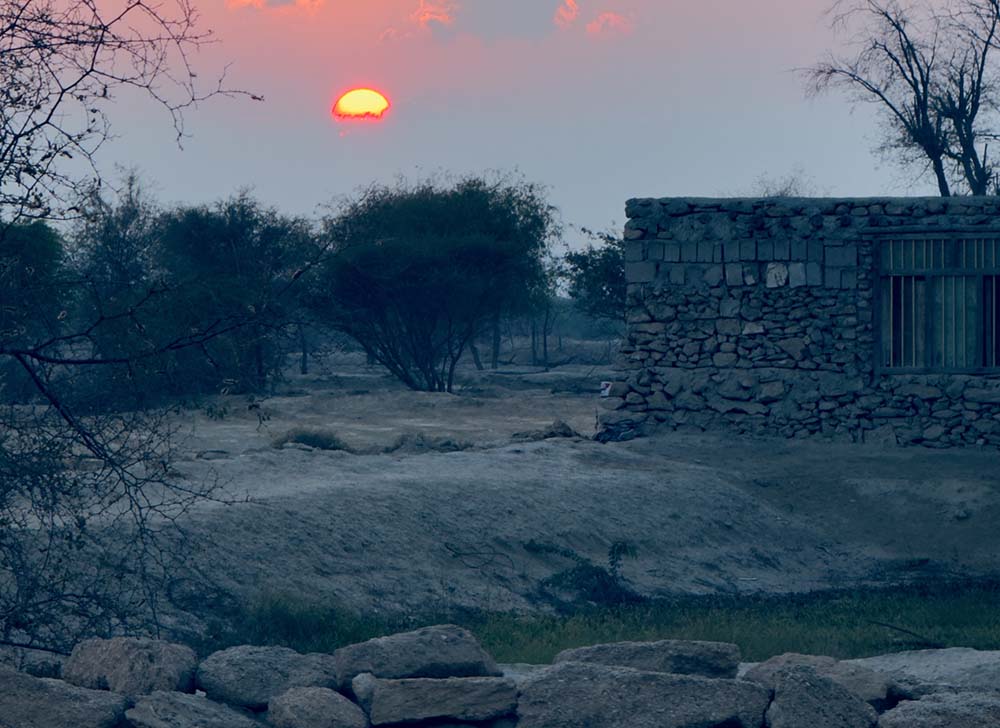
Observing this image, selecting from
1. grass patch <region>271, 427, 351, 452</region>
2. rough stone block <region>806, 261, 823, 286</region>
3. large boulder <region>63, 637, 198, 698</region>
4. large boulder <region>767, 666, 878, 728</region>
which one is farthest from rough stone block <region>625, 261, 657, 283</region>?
large boulder <region>63, 637, 198, 698</region>

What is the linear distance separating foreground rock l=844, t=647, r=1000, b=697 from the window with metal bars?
978 centimetres

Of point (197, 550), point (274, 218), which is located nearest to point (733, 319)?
point (197, 550)

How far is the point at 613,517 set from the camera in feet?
48.3

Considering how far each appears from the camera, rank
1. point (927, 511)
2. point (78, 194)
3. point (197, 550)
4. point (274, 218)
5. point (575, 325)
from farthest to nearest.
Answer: point (575, 325) < point (274, 218) < point (927, 511) < point (197, 550) < point (78, 194)

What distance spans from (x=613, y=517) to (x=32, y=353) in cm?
Result: 859

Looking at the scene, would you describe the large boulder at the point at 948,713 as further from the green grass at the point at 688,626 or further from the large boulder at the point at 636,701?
the green grass at the point at 688,626

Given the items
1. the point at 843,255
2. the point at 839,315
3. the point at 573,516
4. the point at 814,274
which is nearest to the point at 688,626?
the point at 573,516

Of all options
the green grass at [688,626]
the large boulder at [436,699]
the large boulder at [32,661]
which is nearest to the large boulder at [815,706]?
the large boulder at [436,699]

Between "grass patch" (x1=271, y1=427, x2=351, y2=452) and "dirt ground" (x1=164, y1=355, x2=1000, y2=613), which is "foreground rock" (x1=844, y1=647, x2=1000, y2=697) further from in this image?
"grass patch" (x1=271, y1=427, x2=351, y2=452)

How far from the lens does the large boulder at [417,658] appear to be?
6383mm

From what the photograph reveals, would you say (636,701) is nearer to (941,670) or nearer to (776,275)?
(941,670)

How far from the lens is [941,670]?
7391mm

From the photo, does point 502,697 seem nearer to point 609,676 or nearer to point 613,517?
point 609,676

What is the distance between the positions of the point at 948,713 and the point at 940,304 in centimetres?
1270
